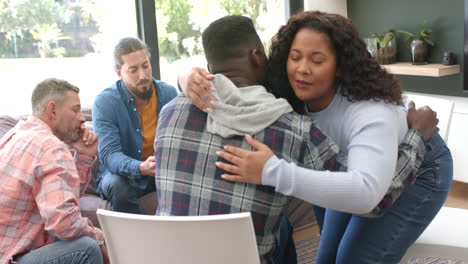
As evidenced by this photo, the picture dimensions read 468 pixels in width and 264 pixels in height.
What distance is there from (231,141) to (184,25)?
2.91 metres

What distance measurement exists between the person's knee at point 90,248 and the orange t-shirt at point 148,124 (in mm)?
955

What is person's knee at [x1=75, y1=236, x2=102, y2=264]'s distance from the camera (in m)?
1.93

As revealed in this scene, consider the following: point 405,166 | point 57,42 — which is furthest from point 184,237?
point 57,42

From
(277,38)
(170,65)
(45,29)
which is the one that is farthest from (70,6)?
(277,38)

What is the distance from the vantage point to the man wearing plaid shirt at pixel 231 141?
143 cm

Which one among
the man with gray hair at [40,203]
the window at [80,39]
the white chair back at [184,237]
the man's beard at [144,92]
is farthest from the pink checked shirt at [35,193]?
the window at [80,39]

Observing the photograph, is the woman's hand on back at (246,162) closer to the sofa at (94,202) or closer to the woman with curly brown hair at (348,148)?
the woman with curly brown hair at (348,148)

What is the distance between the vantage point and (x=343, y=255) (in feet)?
5.90

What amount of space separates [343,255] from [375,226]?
15 centimetres

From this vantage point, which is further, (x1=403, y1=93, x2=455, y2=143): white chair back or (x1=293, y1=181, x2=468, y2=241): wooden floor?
(x1=293, y1=181, x2=468, y2=241): wooden floor

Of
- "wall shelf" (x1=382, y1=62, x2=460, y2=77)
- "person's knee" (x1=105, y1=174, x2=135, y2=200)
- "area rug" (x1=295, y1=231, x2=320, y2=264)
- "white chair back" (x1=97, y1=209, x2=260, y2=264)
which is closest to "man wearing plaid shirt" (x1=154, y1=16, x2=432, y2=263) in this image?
"white chair back" (x1=97, y1=209, x2=260, y2=264)

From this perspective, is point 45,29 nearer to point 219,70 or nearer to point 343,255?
point 219,70

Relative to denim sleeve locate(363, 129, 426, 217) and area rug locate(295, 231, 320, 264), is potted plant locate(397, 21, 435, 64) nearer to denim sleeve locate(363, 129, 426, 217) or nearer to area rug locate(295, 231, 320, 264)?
area rug locate(295, 231, 320, 264)

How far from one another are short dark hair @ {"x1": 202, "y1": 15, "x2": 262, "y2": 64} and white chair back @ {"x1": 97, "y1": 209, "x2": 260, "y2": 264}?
490 mm
